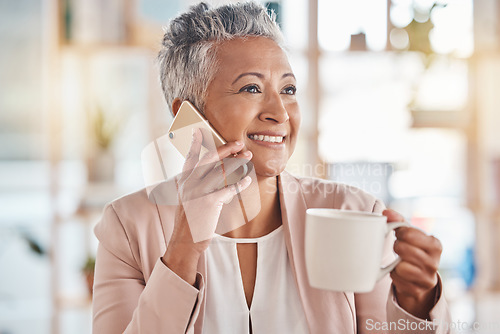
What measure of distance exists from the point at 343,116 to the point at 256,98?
0.97 metres

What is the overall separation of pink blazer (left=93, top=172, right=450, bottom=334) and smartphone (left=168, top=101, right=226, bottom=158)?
0.33ft

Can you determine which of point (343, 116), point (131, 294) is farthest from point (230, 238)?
point (343, 116)

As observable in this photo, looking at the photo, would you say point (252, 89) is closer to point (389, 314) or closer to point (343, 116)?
point (389, 314)

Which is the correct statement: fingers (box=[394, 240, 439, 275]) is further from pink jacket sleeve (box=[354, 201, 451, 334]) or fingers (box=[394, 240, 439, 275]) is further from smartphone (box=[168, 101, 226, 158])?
smartphone (box=[168, 101, 226, 158])

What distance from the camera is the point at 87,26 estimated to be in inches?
64.0

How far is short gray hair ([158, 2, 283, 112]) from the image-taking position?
69 cm

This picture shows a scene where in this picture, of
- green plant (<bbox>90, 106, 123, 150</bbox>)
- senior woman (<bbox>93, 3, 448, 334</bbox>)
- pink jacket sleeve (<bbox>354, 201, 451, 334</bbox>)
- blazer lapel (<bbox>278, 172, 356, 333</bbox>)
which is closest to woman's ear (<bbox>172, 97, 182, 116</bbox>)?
senior woman (<bbox>93, 3, 448, 334</bbox>)

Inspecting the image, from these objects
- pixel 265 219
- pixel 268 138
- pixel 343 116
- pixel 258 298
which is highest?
pixel 343 116

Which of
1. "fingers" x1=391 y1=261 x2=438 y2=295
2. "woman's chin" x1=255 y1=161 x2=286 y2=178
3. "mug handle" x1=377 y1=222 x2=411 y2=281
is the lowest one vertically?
"fingers" x1=391 y1=261 x2=438 y2=295

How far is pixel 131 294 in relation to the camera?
2.28ft

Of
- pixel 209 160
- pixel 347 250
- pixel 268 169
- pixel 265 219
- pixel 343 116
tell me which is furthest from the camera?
pixel 343 116

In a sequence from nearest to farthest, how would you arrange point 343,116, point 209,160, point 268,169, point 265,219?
1. point 209,160
2. point 268,169
3. point 265,219
4. point 343,116

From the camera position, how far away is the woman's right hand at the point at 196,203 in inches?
23.5

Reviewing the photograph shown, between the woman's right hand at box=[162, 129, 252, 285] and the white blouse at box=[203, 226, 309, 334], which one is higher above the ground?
the woman's right hand at box=[162, 129, 252, 285]
